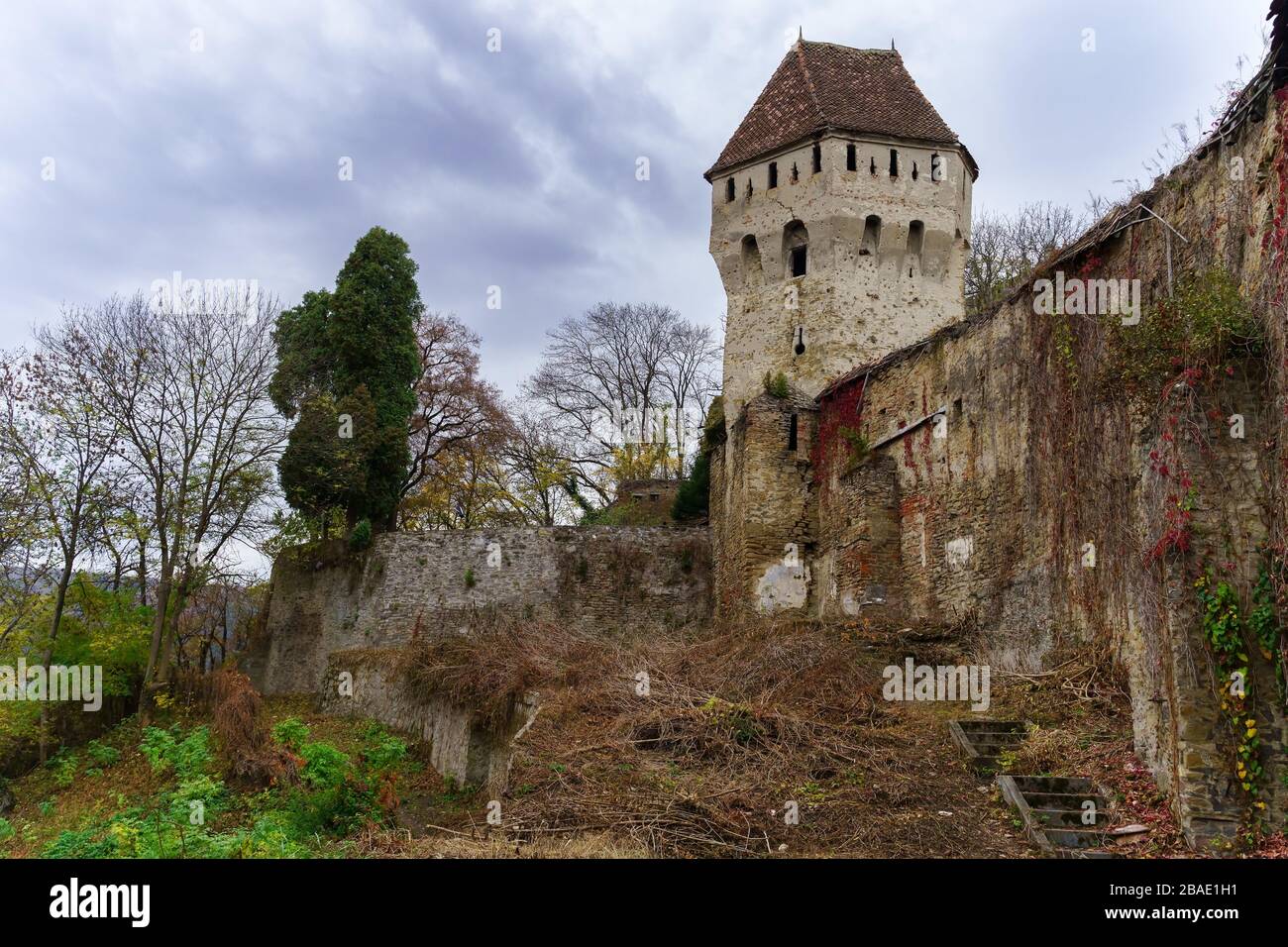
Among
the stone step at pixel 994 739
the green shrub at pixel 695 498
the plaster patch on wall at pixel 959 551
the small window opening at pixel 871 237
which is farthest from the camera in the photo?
the green shrub at pixel 695 498

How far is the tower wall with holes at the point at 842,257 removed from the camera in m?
22.5

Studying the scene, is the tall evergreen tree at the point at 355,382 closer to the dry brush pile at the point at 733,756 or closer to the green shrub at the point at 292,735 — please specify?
the green shrub at the point at 292,735

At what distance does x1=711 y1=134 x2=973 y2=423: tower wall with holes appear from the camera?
22.5 meters

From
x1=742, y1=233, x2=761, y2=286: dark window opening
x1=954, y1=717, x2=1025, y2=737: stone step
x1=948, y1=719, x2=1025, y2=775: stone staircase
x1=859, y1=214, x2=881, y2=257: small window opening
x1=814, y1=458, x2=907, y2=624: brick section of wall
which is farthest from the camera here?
x1=742, y1=233, x2=761, y2=286: dark window opening

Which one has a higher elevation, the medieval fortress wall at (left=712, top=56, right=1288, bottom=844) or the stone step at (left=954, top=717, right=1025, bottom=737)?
the medieval fortress wall at (left=712, top=56, right=1288, bottom=844)

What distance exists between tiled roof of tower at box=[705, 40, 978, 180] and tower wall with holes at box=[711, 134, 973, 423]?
0.35 m

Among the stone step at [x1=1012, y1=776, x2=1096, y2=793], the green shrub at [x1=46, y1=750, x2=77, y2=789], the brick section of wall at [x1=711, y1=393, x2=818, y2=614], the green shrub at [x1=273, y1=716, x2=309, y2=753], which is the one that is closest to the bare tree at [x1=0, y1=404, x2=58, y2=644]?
the green shrub at [x1=46, y1=750, x2=77, y2=789]

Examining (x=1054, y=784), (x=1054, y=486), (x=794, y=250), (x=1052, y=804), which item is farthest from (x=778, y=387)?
(x=1052, y=804)

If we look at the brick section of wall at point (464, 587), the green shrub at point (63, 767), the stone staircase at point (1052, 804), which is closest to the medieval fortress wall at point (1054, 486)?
the stone staircase at point (1052, 804)

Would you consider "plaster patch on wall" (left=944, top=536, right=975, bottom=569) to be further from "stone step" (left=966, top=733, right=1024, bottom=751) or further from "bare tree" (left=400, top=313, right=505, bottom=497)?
"bare tree" (left=400, top=313, right=505, bottom=497)

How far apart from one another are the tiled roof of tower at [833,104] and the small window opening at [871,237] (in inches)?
78.5

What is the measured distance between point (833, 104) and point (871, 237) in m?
3.23
